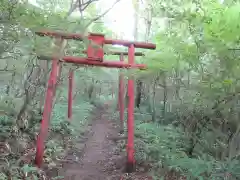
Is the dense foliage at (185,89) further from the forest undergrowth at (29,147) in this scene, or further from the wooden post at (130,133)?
the wooden post at (130,133)

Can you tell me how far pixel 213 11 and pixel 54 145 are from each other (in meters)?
6.81

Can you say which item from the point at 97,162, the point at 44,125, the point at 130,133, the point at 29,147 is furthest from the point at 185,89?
the point at 29,147

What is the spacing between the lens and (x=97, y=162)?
10344mm

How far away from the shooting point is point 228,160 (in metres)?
7.41

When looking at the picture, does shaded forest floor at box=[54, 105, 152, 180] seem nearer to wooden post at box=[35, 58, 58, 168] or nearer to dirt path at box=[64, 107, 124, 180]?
dirt path at box=[64, 107, 124, 180]

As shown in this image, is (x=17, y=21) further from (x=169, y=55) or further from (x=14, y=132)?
(x=169, y=55)

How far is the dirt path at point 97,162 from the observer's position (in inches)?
348

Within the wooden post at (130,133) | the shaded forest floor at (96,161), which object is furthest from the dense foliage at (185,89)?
the wooden post at (130,133)

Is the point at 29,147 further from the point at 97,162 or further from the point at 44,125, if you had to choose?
the point at 97,162

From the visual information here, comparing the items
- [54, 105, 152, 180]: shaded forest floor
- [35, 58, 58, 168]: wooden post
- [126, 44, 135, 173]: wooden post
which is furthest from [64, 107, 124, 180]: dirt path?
[35, 58, 58, 168]: wooden post

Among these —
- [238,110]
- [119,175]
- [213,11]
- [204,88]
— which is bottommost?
[119,175]

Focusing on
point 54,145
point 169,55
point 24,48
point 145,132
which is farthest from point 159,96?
point 24,48

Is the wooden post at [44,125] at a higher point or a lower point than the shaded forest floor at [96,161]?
higher

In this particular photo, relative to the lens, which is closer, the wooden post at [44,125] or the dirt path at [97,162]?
the wooden post at [44,125]
